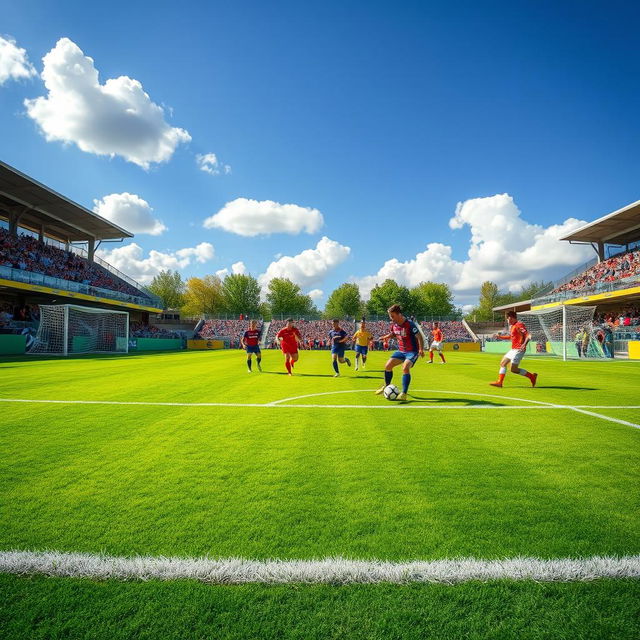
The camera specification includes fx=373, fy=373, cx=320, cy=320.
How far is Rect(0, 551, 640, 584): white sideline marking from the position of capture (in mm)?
2219

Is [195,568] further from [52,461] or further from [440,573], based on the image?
[52,461]

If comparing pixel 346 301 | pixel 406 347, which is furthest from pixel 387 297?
pixel 406 347

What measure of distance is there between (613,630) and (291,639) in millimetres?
1566

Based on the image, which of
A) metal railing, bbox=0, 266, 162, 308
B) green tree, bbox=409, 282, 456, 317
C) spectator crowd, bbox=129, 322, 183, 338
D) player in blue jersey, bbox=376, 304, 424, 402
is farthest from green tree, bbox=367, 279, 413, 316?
player in blue jersey, bbox=376, 304, 424, 402

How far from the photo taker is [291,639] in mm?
1766

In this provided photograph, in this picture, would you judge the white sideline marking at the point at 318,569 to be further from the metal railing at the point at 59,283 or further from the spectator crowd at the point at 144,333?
the spectator crowd at the point at 144,333

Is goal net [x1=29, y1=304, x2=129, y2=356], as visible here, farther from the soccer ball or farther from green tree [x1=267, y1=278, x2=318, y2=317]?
green tree [x1=267, y1=278, x2=318, y2=317]

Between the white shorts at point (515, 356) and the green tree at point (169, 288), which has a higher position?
the green tree at point (169, 288)

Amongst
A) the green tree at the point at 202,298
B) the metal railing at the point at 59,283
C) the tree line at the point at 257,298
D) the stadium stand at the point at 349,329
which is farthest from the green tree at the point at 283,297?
the metal railing at the point at 59,283

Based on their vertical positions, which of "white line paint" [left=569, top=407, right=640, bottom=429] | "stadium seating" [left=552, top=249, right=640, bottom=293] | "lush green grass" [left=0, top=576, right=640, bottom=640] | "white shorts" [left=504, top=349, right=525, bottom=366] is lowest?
"white line paint" [left=569, top=407, right=640, bottom=429]

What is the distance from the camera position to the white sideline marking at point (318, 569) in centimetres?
222

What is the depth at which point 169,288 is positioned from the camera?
87.4 metres

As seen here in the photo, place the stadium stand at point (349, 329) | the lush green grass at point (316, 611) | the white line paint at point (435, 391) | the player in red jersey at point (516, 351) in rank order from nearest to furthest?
the lush green grass at point (316, 611)
the white line paint at point (435, 391)
the player in red jersey at point (516, 351)
the stadium stand at point (349, 329)

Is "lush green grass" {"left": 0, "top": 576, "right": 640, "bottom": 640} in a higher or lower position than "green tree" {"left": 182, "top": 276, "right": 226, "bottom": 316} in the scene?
lower
